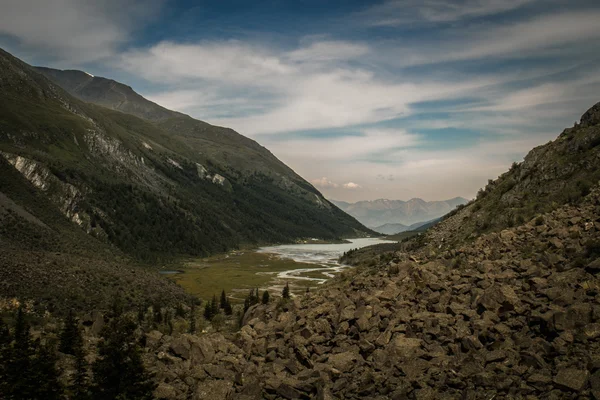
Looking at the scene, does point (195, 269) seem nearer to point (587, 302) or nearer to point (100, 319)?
point (100, 319)

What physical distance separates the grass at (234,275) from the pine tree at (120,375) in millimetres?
67330

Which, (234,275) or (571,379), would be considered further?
(234,275)

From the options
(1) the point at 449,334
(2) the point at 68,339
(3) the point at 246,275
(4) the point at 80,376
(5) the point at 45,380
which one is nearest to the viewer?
(1) the point at 449,334

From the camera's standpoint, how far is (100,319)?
3397cm

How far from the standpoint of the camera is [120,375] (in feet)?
66.6

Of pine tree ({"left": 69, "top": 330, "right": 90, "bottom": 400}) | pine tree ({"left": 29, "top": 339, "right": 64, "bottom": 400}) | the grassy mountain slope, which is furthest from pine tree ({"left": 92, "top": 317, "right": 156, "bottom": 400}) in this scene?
the grassy mountain slope

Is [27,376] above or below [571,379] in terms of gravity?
below

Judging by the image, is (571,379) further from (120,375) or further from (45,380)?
(45,380)

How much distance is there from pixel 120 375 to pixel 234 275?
118673 mm

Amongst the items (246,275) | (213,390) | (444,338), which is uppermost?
(444,338)

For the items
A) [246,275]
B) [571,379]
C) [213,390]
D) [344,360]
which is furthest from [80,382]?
[246,275]

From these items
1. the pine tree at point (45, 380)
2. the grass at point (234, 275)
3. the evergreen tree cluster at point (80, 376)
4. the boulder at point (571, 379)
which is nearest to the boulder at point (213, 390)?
the evergreen tree cluster at point (80, 376)

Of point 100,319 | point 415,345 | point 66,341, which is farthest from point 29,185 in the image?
point 415,345

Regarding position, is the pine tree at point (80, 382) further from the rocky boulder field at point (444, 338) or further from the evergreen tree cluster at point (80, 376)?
the rocky boulder field at point (444, 338)
